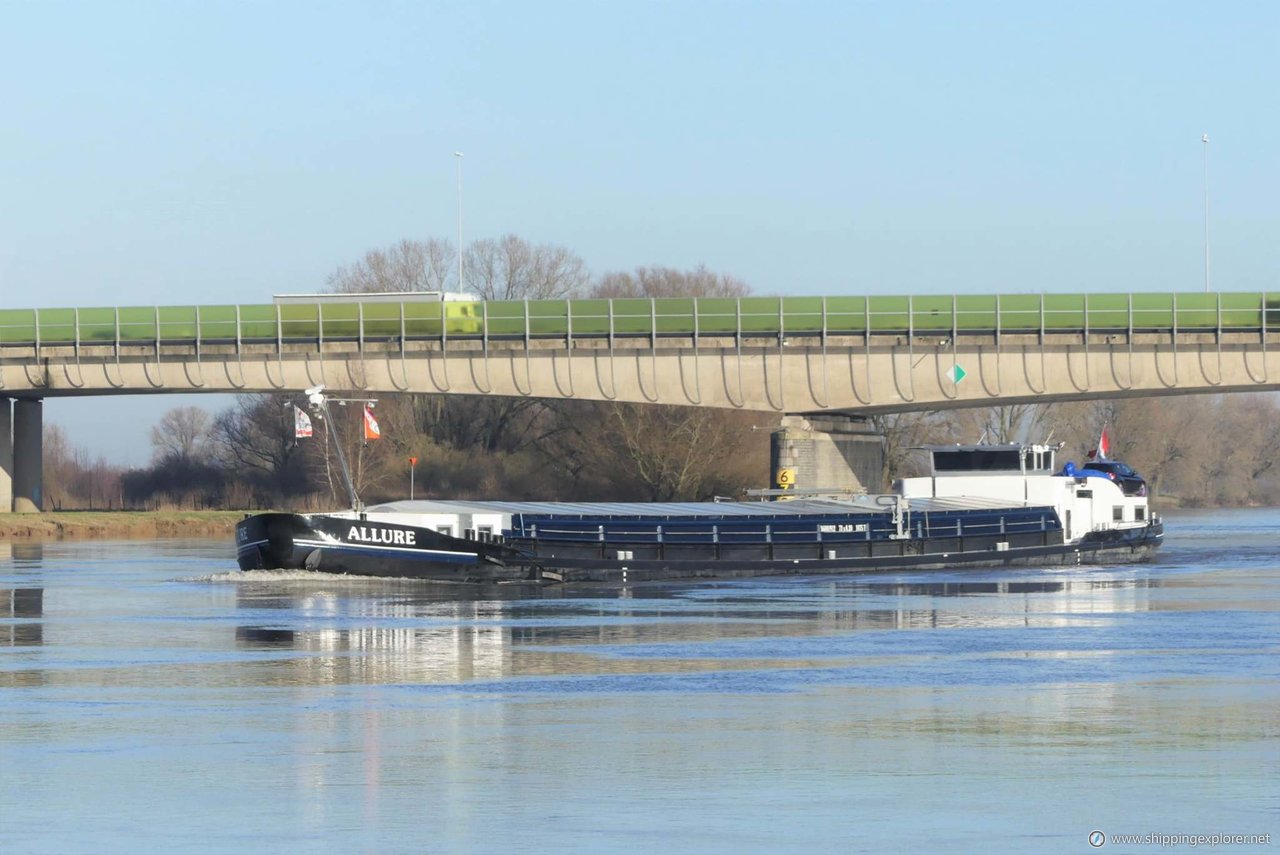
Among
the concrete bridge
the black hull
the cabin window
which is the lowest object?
the black hull

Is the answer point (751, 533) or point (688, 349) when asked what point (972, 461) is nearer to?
point (751, 533)

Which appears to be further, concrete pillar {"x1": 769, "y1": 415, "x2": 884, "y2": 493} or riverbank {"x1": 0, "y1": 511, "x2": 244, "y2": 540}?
riverbank {"x1": 0, "y1": 511, "x2": 244, "y2": 540}

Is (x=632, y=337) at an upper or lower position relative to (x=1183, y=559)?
upper

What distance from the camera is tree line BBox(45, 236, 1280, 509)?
106250 millimetres

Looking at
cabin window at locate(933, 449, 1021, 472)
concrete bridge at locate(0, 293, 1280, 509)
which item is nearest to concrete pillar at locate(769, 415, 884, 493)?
concrete bridge at locate(0, 293, 1280, 509)

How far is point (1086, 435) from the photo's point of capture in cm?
14875

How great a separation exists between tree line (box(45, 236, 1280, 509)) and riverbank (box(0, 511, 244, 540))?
265 inches

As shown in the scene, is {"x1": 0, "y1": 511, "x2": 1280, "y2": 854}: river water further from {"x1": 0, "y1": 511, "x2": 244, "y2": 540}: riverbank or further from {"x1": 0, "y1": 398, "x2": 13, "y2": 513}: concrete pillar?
{"x1": 0, "y1": 398, "x2": 13, "y2": 513}: concrete pillar

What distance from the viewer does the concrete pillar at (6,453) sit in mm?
92125


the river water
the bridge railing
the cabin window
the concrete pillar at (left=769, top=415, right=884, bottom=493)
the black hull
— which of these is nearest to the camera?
the river water

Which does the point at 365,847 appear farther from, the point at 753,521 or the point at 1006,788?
the point at 753,521

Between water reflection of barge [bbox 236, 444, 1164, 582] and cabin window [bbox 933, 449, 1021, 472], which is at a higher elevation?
cabin window [bbox 933, 449, 1021, 472]

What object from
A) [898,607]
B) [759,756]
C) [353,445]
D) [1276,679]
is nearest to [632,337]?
[353,445]

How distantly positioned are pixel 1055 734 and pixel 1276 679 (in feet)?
22.7
